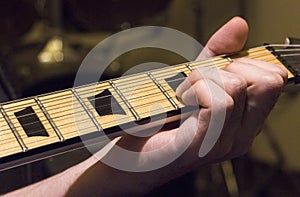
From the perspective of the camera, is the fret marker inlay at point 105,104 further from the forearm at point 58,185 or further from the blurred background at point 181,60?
the blurred background at point 181,60

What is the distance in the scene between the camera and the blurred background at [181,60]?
1.54 metres

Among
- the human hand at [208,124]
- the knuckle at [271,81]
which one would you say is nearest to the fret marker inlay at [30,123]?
the human hand at [208,124]

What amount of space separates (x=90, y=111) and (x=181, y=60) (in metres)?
1.31

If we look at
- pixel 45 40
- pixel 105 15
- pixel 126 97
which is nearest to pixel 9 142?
pixel 126 97

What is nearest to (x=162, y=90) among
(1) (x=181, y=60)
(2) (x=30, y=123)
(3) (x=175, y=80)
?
(3) (x=175, y=80)

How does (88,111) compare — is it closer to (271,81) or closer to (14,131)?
(14,131)

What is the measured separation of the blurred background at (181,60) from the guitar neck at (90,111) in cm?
55

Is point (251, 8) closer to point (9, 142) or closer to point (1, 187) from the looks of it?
point (1, 187)

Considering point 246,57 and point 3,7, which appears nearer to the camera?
point 246,57

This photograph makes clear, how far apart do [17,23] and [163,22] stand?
0.54m

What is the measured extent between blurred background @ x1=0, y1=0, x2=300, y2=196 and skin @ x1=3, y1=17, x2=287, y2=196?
0.48m

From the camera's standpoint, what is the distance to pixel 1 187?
3.15ft

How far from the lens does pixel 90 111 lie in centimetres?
66

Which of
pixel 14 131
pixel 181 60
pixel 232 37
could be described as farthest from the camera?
pixel 181 60
